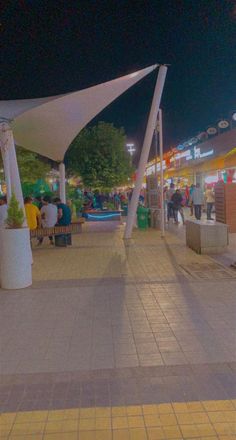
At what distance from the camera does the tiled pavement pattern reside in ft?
9.85

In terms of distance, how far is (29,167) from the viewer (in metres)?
26.3

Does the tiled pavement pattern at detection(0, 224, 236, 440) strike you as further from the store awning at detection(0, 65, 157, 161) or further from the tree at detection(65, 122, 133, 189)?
the tree at detection(65, 122, 133, 189)

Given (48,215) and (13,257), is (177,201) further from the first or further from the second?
(13,257)

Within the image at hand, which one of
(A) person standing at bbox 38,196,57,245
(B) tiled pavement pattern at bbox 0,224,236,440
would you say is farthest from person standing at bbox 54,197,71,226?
(B) tiled pavement pattern at bbox 0,224,236,440

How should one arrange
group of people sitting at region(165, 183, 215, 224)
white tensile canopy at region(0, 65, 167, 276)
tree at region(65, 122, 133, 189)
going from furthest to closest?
tree at region(65, 122, 133, 189) < group of people sitting at region(165, 183, 215, 224) < white tensile canopy at region(0, 65, 167, 276)

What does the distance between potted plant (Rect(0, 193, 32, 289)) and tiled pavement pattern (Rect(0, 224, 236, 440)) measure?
37cm

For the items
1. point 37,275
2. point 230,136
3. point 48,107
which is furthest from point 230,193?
point 230,136

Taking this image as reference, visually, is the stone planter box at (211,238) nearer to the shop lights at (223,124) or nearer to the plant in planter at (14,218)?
the plant in planter at (14,218)

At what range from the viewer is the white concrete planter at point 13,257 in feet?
22.4

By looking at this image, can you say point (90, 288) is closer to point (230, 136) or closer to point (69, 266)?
point (69, 266)

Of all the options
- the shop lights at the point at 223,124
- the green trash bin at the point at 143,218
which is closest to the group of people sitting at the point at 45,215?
the green trash bin at the point at 143,218

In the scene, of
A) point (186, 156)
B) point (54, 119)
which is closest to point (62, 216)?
point (54, 119)

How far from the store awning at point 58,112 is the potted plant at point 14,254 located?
120 inches

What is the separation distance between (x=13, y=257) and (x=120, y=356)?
11.0 ft
